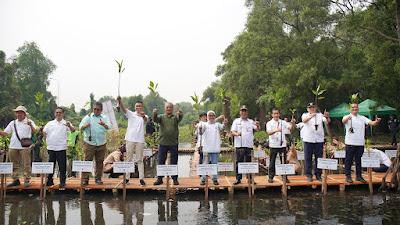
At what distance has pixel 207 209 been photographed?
5543 mm

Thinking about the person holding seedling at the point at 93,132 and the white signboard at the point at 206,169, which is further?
the person holding seedling at the point at 93,132

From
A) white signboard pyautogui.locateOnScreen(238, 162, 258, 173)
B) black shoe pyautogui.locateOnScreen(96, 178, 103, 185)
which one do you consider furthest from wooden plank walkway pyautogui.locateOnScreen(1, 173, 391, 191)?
white signboard pyautogui.locateOnScreen(238, 162, 258, 173)

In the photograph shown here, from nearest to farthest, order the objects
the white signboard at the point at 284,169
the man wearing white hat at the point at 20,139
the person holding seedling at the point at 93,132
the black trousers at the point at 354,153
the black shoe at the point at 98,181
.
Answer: the white signboard at the point at 284,169, the man wearing white hat at the point at 20,139, the person holding seedling at the point at 93,132, the black trousers at the point at 354,153, the black shoe at the point at 98,181

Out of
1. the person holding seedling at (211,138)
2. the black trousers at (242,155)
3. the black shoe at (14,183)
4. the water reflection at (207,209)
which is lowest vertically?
the water reflection at (207,209)

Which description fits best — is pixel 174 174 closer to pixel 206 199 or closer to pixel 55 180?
pixel 206 199

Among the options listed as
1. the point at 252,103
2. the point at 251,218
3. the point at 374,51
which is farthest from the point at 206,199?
the point at 252,103

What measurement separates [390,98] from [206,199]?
44.9ft

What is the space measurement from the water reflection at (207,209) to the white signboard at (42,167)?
2.07 ft

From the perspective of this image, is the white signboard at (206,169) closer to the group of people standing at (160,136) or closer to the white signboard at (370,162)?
the group of people standing at (160,136)

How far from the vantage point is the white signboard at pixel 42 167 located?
6199 millimetres

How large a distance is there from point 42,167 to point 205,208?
365 cm

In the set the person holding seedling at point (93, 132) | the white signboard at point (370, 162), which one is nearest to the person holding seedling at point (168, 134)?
the person holding seedling at point (93, 132)

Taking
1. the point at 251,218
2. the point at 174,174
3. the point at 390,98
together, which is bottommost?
the point at 251,218

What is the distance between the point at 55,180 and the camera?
7.39 m
